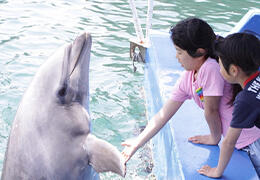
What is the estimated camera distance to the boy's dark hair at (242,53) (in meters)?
2.85

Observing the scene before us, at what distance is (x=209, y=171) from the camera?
3.25 metres

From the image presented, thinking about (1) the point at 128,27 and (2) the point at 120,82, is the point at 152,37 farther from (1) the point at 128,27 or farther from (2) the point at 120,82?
(1) the point at 128,27

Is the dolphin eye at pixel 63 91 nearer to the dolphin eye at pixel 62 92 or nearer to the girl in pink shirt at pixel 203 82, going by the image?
the dolphin eye at pixel 62 92

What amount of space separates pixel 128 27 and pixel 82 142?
6.54m

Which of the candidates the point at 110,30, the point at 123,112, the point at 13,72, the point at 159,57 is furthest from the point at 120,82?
the point at 110,30

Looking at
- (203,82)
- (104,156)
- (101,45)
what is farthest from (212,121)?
(101,45)

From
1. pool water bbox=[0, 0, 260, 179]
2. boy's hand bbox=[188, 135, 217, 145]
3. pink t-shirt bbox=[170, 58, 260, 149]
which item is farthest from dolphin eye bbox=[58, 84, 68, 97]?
pool water bbox=[0, 0, 260, 179]

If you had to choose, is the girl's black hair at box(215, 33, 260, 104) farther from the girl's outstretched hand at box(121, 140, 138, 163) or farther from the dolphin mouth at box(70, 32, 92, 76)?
the dolphin mouth at box(70, 32, 92, 76)

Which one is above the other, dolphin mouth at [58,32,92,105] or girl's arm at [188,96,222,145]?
dolphin mouth at [58,32,92,105]

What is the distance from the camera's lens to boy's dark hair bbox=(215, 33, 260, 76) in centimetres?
285

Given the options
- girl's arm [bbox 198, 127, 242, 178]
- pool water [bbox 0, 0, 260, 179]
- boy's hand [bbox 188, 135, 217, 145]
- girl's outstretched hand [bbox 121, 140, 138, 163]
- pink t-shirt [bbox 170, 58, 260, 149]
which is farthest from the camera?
pool water [bbox 0, 0, 260, 179]

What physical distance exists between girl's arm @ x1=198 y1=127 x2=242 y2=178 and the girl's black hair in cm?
48

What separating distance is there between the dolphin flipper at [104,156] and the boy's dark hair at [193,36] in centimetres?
108

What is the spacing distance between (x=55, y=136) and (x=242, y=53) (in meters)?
1.64
